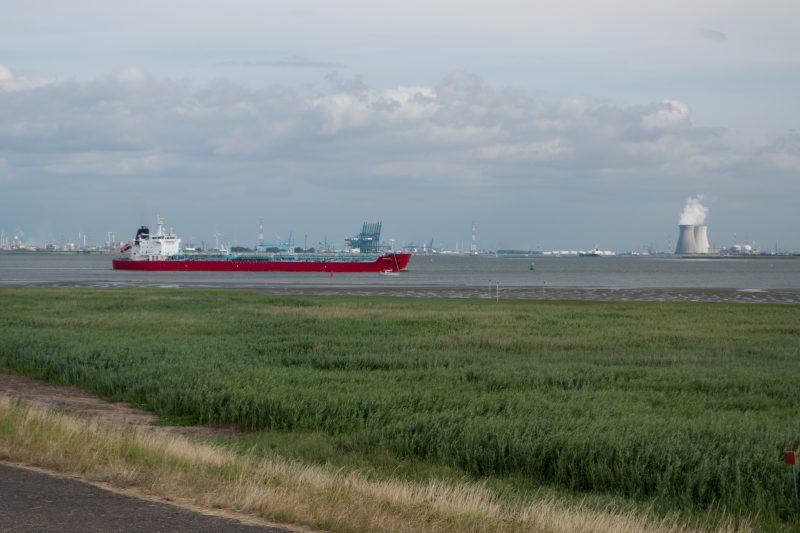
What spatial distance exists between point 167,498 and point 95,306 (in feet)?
148

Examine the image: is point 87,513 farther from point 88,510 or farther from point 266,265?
point 266,265

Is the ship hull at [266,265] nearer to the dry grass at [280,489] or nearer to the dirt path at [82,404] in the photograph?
the dirt path at [82,404]

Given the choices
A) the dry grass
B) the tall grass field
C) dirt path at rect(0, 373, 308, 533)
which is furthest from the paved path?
the tall grass field

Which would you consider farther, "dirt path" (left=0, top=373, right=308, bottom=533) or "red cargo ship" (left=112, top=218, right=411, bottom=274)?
"red cargo ship" (left=112, top=218, right=411, bottom=274)

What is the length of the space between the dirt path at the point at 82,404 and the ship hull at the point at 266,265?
406 feet

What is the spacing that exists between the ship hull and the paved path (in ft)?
450

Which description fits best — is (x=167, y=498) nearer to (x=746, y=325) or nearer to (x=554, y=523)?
(x=554, y=523)

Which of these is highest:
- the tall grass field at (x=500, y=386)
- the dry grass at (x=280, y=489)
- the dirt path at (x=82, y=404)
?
the dry grass at (x=280, y=489)

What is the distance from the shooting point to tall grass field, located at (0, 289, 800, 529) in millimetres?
13883

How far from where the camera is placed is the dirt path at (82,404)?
18.0 m

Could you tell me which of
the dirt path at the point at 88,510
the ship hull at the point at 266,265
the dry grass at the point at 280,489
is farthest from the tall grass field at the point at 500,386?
the ship hull at the point at 266,265

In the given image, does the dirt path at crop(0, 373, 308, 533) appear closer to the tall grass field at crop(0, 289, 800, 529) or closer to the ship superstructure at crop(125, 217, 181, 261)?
the tall grass field at crop(0, 289, 800, 529)

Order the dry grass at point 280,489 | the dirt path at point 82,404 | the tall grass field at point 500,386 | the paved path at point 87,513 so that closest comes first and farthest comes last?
the paved path at point 87,513 → the dry grass at point 280,489 → the tall grass field at point 500,386 → the dirt path at point 82,404

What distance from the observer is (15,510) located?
29.5 feet
